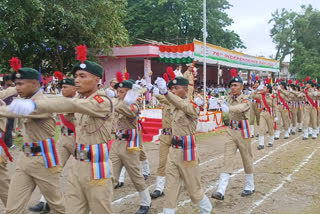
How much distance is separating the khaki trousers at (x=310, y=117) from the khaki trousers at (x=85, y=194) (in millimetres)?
10939

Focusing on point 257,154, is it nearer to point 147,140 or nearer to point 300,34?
point 147,140

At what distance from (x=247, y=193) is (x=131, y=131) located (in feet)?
8.23

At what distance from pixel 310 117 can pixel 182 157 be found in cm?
998

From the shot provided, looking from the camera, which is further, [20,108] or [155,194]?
[155,194]

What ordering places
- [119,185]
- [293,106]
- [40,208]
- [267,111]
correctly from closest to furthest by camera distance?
[40,208]
[119,185]
[267,111]
[293,106]

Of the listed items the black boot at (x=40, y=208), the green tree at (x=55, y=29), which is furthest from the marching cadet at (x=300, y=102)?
the black boot at (x=40, y=208)

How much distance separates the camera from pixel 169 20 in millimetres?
28766

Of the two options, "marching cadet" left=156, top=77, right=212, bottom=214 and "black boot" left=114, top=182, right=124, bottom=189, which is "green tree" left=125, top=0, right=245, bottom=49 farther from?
"marching cadet" left=156, top=77, right=212, bottom=214

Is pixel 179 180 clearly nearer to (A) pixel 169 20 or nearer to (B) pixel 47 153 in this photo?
(B) pixel 47 153

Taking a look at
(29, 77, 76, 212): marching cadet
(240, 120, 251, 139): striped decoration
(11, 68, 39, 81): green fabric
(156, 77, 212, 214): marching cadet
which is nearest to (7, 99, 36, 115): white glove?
(11, 68, 39, 81): green fabric

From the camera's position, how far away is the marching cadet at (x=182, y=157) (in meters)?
4.09

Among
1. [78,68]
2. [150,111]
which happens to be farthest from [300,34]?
[78,68]

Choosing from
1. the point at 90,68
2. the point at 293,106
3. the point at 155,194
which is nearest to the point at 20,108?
the point at 90,68

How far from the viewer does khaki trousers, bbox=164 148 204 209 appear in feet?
13.4
